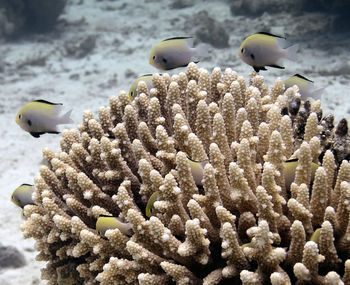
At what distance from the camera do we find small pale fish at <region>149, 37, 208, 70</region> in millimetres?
4008

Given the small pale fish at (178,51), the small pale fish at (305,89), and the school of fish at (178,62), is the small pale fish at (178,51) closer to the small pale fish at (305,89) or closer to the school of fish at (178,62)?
the school of fish at (178,62)

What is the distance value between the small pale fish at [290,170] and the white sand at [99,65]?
433 cm

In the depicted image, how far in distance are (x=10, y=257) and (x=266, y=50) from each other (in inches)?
200

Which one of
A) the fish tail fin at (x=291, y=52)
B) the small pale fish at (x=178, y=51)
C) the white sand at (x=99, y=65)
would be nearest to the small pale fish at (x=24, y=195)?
the white sand at (x=99, y=65)

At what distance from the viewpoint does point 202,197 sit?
2529mm

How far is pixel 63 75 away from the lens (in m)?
14.9

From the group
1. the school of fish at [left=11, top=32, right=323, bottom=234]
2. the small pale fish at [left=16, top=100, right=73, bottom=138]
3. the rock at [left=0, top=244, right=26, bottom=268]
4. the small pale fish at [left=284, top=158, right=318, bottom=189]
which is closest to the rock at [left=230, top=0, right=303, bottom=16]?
the school of fish at [left=11, top=32, right=323, bottom=234]

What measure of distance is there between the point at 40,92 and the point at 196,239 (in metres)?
12.8

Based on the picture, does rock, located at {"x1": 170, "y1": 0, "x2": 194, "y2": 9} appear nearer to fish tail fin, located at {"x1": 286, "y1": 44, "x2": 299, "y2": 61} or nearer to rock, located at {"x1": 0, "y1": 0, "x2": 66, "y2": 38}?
rock, located at {"x1": 0, "y1": 0, "x2": 66, "y2": 38}

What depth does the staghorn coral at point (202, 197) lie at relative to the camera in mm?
2221

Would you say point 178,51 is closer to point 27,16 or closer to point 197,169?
point 197,169

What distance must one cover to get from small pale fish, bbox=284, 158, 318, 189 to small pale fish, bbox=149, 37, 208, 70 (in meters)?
1.95

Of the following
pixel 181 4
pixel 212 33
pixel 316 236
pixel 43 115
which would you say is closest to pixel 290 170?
pixel 316 236

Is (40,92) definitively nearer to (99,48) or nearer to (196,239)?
(99,48)
